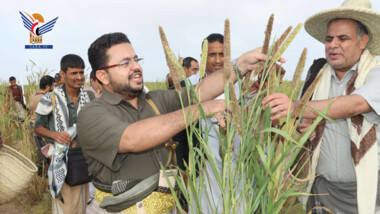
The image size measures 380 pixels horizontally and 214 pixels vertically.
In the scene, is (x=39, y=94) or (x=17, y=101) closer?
(x=39, y=94)

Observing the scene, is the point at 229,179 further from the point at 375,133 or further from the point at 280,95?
the point at 375,133

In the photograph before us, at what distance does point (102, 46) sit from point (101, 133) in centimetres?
56

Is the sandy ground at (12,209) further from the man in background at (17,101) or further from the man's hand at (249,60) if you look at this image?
the man's hand at (249,60)

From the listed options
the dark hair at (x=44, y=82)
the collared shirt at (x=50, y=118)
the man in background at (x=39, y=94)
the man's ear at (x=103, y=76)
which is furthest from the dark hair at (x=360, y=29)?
the dark hair at (x=44, y=82)

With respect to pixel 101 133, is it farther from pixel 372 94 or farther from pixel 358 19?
pixel 358 19

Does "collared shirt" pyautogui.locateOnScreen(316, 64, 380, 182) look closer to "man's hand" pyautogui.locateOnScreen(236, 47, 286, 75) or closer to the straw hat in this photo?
the straw hat

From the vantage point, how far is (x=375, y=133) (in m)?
2.15

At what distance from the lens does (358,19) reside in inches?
90.4

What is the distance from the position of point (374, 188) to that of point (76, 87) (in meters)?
3.09

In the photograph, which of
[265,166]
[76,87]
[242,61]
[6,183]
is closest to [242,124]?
[265,166]

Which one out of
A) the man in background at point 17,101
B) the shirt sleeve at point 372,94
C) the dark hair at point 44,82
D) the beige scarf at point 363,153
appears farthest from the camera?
the man in background at point 17,101

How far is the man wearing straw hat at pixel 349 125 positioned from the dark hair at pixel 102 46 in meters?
1.20

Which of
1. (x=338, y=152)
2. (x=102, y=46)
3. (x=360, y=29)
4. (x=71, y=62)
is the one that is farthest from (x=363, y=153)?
(x=71, y=62)

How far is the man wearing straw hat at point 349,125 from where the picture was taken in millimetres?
2156
